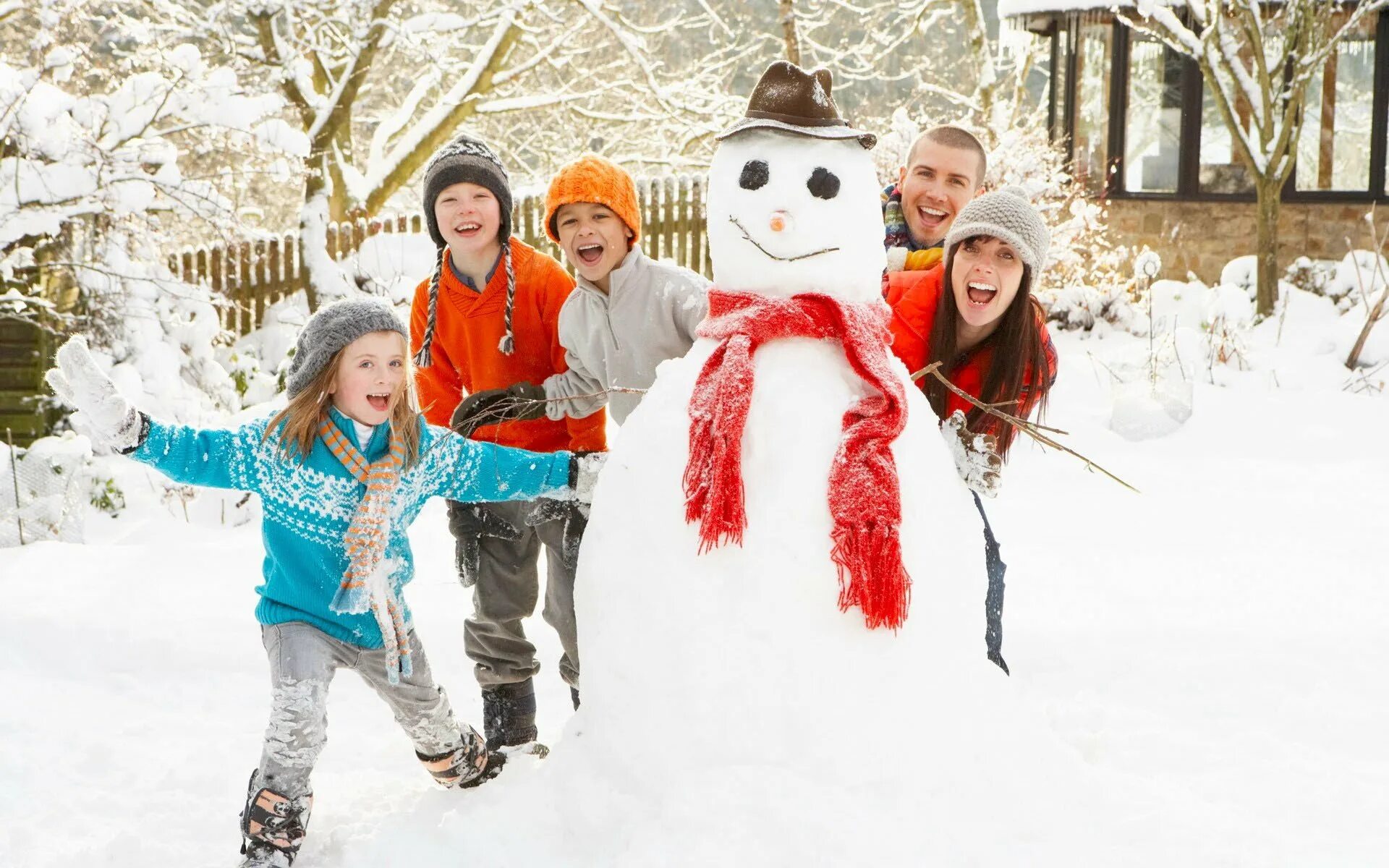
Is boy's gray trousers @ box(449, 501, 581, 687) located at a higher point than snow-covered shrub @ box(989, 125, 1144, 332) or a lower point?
lower

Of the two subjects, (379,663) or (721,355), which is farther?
(379,663)

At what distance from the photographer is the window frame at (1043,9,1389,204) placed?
1118 cm

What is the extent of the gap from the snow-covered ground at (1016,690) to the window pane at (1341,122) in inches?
257

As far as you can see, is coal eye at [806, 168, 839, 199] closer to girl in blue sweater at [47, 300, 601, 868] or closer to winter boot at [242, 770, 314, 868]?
girl in blue sweater at [47, 300, 601, 868]

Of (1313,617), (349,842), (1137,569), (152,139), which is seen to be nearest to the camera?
(349,842)

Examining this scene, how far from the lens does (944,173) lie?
3.24 metres

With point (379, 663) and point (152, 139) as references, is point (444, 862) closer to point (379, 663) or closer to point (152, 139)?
point (379, 663)

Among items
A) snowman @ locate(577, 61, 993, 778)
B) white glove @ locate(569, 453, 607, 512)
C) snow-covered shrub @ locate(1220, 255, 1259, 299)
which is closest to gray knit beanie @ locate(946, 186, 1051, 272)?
snowman @ locate(577, 61, 993, 778)

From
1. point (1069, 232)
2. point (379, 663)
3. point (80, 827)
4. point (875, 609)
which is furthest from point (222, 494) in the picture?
point (1069, 232)

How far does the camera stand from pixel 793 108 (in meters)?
2.28

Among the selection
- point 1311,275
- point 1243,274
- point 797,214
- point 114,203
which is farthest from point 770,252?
point 1311,275

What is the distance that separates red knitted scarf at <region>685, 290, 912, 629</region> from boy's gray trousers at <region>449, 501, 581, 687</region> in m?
1.01

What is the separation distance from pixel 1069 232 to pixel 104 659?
24.6 feet

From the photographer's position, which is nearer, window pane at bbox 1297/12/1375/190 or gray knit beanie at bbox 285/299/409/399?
gray knit beanie at bbox 285/299/409/399
